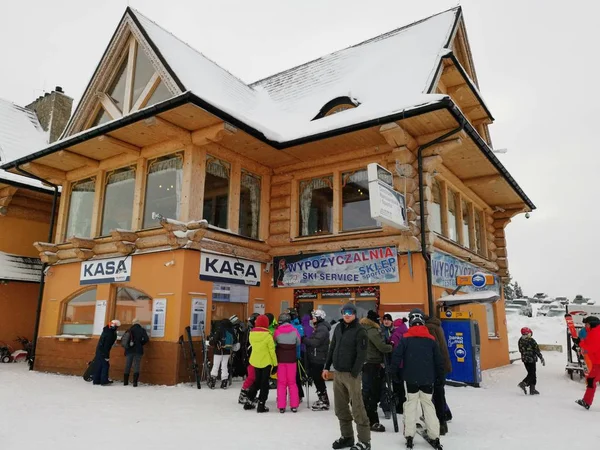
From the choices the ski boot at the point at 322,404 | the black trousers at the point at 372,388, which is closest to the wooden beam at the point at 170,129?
the ski boot at the point at 322,404

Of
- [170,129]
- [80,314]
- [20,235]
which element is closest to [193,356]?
[80,314]

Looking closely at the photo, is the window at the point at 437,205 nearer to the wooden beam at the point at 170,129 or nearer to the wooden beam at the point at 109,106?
the wooden beam at the point at 170,129

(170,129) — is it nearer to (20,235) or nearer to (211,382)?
(211,382)

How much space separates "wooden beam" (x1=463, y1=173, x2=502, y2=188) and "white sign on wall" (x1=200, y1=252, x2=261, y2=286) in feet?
25.7

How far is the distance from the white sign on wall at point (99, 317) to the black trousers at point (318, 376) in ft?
23.2

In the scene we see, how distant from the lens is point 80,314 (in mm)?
13734

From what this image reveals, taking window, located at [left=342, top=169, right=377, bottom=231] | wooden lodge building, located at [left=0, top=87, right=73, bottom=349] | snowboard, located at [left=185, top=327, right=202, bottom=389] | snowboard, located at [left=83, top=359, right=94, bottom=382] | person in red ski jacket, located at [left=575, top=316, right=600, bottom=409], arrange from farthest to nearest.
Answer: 1. wooden lodge building, located at [left=0, top=87, right=73, bottom=349]
2. window, located at [left=342, top=169, right=377, bottom=231]
3. snowboard, located at [left=83, top=359, right=94, bottom=382]
4. snowboard, located at [left=185, top=327, right=202, bottom=389]
5. person in red ski jacket, located at [left=575, top=316, right=600, bottom=409]

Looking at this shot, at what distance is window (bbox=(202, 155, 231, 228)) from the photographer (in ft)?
40.6

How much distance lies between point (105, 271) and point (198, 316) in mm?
3645

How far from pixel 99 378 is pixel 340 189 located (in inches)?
317

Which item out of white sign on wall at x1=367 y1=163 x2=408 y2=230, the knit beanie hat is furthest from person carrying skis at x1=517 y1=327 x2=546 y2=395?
the knit beanie hat

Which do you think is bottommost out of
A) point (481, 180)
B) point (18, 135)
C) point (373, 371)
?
point (373, 371)

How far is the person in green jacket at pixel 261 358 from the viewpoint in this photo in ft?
26.5

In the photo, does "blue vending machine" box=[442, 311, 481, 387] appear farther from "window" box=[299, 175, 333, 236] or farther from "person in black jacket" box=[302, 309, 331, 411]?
"person in black jacket" box=[302, 309, 331, 411]
